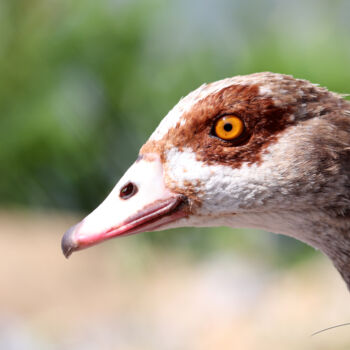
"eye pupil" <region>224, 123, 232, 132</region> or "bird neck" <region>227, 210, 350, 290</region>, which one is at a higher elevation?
"eye pupil" <region>224, 123, 232, 132</region>

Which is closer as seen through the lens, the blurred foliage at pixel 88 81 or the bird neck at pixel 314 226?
the bird neck at pixel 314 226

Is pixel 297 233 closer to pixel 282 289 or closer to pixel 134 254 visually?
pixel 282 289

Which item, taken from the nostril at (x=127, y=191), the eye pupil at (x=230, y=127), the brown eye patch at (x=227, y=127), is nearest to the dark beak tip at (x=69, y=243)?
the nostril at (x=127, y=191)

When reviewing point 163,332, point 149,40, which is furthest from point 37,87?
point 163,332

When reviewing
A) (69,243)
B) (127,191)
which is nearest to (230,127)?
(127,191)

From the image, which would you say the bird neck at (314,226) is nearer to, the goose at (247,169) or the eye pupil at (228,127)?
the goose at (247,169)

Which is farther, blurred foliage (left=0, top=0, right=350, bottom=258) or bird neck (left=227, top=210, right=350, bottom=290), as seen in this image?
blurred foliage (left=0, top=0, right=350, bottom=258)

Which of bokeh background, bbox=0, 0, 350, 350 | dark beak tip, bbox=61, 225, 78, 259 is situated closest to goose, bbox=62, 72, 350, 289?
dark beak tip, bbox=61, 225, 78, 259

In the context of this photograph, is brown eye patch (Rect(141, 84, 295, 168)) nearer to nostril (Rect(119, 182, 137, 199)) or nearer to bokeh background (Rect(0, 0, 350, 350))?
nostril (Rect(119, 182, 137, 199))
